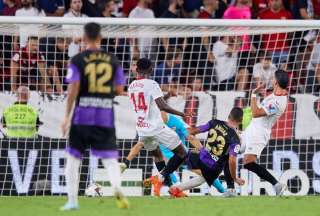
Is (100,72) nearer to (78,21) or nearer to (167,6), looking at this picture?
(78,21)

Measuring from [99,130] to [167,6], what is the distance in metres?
8.88

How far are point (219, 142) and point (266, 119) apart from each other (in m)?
0.94

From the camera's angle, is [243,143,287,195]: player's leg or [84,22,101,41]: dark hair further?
[243,143,287,195]: player's leg

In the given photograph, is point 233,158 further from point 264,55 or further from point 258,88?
point 264,55

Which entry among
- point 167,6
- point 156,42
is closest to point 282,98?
point 156,42

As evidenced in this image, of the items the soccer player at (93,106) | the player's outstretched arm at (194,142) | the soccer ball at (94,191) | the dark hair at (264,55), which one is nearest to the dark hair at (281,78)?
the player's outstretched arm at (194,142)

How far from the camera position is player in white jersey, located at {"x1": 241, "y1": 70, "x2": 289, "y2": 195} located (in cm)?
1627

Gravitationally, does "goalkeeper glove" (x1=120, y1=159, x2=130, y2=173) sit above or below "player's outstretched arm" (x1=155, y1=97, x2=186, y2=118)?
below

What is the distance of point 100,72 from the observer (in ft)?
41.9

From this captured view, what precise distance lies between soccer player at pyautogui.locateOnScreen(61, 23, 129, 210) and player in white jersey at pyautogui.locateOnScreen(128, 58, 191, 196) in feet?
11.2

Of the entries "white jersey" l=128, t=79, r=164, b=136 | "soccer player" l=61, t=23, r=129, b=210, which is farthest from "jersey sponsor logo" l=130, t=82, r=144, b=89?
"soccer player" l=61, t=23, r=129, b=210

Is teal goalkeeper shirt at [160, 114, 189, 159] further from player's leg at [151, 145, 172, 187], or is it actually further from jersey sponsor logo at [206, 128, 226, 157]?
jersey sponsor logo at [206, 128, 226, 157]

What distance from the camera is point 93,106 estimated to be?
12.8 m

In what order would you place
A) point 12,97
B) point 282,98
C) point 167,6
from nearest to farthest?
point 282,98 < point 12,97 < point 167,6
